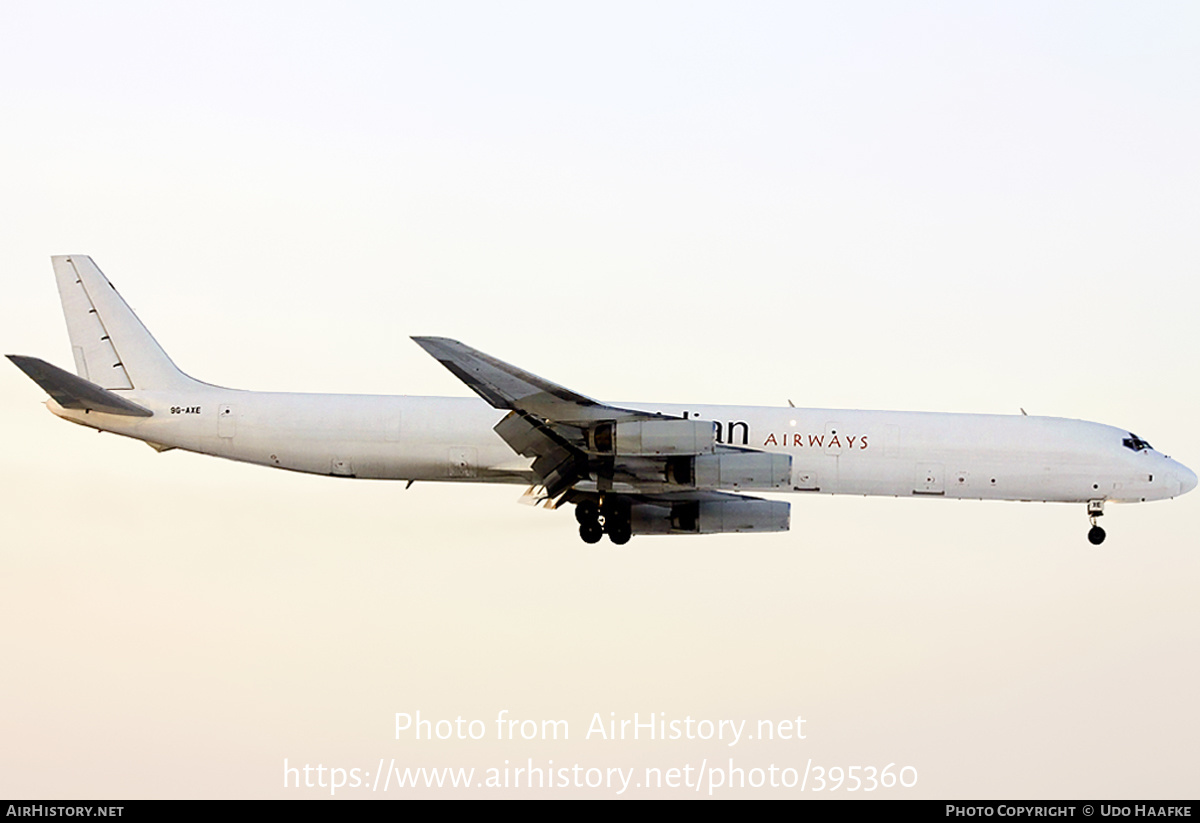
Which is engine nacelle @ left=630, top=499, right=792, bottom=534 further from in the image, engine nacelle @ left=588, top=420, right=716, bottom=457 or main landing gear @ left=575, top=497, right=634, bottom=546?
engine nacelle @ left=588, top=420, right=716, bottom=457

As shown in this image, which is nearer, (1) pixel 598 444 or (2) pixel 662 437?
(2) pixel 662 437

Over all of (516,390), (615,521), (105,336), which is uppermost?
(105,336)

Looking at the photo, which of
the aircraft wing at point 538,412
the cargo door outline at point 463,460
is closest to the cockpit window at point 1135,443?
the aircraft wing at point 538,412

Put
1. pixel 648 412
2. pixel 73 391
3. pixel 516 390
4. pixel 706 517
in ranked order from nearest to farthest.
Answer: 1. pixel 516 390
2. pixel 648 412
3. pixel 73 391
4. pixel 706 517

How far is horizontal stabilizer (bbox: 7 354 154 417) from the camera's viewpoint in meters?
30.1

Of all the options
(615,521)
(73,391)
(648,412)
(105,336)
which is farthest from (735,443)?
(105,336)

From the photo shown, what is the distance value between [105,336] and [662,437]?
44.4 feet

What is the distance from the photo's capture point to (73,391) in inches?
1227

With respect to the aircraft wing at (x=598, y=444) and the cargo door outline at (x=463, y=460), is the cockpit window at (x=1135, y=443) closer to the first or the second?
the aircraft wing at (x=598, y=444)

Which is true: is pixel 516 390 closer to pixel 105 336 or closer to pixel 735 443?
pixel 735 443

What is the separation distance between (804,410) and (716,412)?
2.00 m

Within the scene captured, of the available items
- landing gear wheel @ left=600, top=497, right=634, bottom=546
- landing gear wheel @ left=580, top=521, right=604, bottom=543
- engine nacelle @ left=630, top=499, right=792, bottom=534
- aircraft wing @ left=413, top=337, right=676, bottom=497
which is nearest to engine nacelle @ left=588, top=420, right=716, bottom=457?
aircraft wing @ left=413, top=337, right=676, bottom=497

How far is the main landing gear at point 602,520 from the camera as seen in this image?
3138cm

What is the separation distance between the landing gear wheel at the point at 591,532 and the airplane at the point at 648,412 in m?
0.03
